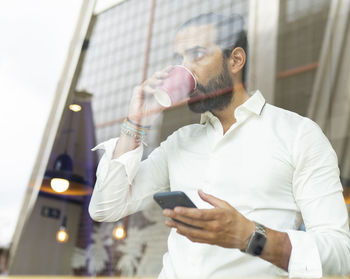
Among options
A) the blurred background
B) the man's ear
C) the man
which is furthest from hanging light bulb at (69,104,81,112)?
the man's ear

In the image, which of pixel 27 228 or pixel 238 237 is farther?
pixel 27 228

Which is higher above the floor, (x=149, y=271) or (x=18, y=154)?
(x=18, y=154)

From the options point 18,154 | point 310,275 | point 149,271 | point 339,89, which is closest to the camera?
point 310,275

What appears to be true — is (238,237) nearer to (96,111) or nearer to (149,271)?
(149,271)

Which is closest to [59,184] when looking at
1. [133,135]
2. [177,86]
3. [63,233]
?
[63,233]

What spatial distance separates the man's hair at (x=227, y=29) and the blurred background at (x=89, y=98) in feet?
0.08

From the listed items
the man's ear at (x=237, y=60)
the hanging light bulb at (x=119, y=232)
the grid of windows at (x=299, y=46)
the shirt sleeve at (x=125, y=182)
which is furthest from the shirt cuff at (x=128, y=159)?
the grid of windows at (x=299, y=46)

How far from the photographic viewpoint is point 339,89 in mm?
1118

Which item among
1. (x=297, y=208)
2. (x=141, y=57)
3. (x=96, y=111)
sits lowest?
(x=297, y=208)

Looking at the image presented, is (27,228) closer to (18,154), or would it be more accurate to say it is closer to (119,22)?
(18,154)

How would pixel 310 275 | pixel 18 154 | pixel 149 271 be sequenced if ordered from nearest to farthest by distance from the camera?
pixel 310 275, pixel 149 271, pixel 18 154

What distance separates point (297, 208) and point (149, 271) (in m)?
0.29

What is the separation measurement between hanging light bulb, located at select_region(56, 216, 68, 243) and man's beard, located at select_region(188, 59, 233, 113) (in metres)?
0.32

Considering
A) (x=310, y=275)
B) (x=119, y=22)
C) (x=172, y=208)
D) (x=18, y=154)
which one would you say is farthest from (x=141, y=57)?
(x=310, y=275)
